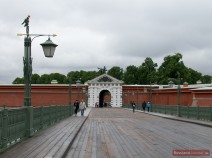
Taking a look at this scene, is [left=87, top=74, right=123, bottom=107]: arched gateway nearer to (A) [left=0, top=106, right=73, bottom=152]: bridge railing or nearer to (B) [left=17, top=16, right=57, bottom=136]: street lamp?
(A) [left=0, top=106, right=73, bottom=152]: bridge railing

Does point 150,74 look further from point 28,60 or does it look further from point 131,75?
point 28,60

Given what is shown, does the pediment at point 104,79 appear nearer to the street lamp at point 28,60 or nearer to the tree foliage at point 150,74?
the tree foliage at point 150,74

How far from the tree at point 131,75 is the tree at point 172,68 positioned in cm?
2530

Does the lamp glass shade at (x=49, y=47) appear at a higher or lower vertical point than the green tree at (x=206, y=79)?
lower

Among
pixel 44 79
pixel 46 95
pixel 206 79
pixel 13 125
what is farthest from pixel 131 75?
pixel 13 125

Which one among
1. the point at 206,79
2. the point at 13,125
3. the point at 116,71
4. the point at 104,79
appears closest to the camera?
the point at 13,125

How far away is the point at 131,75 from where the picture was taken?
131 metres

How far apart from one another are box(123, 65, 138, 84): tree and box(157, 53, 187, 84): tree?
25.3 metres

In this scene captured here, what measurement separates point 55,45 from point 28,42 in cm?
132

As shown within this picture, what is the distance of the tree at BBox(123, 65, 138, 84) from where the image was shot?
13062 cm

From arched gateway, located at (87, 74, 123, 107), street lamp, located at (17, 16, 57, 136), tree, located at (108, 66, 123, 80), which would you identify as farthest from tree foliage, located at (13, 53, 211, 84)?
street lamp, located at (17, 16, 57, 136)

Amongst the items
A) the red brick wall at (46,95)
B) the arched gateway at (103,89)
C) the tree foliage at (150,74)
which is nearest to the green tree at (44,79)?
the tree foliage at (150,74)

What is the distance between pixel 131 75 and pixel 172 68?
31793 mm

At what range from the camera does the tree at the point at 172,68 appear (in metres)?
100
